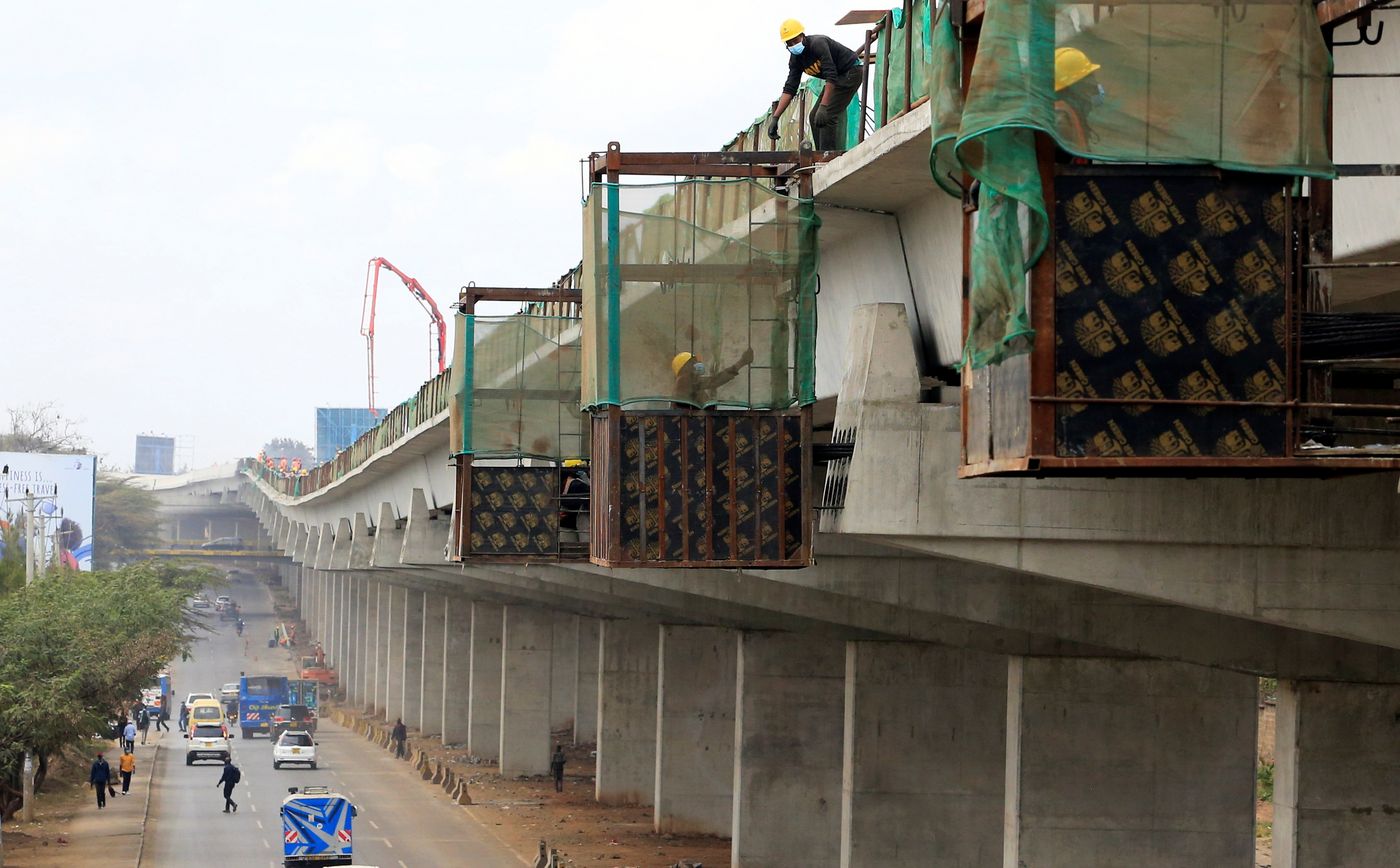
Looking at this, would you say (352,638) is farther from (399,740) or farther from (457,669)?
(399,740)

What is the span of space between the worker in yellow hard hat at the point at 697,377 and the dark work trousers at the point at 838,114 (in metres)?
2.16

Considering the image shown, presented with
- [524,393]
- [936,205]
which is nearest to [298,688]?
[524,393]

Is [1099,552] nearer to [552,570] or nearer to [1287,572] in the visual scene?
[1287,572]

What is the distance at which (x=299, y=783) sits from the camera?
2422 inches

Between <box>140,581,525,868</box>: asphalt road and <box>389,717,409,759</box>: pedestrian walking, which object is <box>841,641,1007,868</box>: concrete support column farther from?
<box>389,717,409,759</box>: pedestrian walking

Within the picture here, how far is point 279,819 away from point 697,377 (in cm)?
3316

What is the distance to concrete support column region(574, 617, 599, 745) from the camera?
6825 centimetres

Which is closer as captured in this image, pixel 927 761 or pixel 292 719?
pixel 927 761

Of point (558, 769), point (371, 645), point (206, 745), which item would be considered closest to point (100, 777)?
point (558, 769)

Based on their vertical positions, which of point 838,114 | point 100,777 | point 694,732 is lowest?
point 100,777

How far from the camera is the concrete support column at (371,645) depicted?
336 ft

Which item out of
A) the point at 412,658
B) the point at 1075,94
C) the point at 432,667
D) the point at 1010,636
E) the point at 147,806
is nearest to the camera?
the point at 1075,94

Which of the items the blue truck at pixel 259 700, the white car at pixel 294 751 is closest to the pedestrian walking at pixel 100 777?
the white car at pixel 294 751

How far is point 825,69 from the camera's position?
19.1 m
